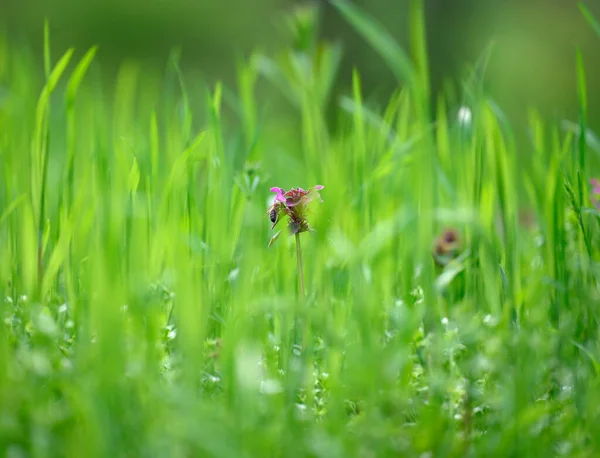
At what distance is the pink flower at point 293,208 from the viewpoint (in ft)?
4.23

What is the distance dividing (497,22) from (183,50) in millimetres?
5097

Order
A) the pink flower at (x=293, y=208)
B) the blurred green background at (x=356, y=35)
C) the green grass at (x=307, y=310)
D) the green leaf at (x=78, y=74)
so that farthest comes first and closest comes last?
the blurred green background at (x=356, y=35) → the green leaf at (x=78, y=74) → the pink flower at (x=293, y=208) → the green grass at (x=307, y=310)

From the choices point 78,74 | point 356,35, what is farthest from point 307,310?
point 356,35

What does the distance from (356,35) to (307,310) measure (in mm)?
5166

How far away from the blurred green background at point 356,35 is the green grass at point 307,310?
12.7 feet

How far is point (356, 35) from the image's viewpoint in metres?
5.77

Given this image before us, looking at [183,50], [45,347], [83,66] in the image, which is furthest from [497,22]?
[45,347]

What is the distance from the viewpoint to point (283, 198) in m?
1.29

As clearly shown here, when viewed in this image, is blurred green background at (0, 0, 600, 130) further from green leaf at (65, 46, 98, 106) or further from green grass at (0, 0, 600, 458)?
green leaf at (65, 46, 98, 106)

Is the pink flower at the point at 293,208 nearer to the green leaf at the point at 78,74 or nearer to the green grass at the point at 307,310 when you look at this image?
the green grass at the point at 307,310

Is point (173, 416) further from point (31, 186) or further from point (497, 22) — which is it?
point (497, 22)

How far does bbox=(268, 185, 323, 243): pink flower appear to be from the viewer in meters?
1.29

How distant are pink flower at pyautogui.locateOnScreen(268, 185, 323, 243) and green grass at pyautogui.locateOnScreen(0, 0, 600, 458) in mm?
44

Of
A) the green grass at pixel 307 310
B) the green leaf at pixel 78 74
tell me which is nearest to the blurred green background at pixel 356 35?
the green grass at pixel 307 310
